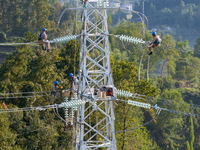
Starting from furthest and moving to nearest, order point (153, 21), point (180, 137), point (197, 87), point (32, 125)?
point (153, 21)
point (197, 87)
point (180, 137)
point (32, 125)

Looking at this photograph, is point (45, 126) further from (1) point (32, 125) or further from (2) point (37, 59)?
(2) point (37, 59)

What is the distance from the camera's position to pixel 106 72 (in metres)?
20.1

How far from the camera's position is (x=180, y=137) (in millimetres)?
70375

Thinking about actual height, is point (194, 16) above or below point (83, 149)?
above

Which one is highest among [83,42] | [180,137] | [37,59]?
[83,42]

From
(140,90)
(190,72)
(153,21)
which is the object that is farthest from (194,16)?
(140,90)

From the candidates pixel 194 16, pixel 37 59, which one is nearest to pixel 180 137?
pixel 37 59

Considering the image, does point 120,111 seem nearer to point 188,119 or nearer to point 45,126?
point 45,126

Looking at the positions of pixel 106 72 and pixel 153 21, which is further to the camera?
pixel 153 21

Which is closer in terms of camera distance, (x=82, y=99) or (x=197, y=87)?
(x=82, y=99)

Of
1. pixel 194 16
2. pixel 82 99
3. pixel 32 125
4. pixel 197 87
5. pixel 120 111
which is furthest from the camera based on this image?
pixel 194 16

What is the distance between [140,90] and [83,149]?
24121 mm

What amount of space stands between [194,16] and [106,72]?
553 feet

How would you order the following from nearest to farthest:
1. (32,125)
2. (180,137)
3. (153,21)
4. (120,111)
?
(32,125) < (120,111) < (180,137) < (153,21)
